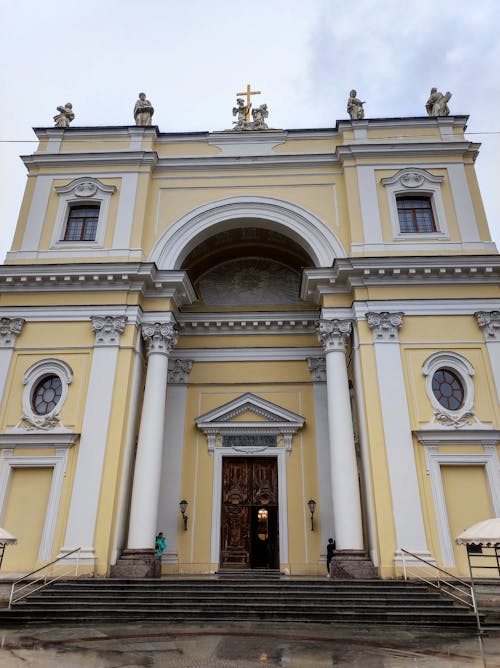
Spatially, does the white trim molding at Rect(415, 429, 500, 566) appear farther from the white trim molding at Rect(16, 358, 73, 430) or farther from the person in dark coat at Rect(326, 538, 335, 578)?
the white trim molding at Rect(16, 358, 73, 430)

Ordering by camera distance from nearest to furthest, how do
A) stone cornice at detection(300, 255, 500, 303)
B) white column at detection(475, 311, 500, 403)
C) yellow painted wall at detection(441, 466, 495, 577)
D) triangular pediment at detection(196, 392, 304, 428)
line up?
yellow painted wall at detection(441, 466, 495, 577) < white column at detection(475, 311, 500, 403) < stone cornice at detection(300, 255, 500, 303) < triangular pediment at detection(196, 392, 304, 428)

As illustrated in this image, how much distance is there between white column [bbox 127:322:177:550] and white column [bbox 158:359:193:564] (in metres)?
2.00

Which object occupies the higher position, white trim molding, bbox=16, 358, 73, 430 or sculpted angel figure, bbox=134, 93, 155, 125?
sculpted angel figure, bbox=134, 93, 155, 125

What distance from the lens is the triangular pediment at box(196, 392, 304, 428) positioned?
17547 millimetres

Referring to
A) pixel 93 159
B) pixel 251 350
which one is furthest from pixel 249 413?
pixel 93 159

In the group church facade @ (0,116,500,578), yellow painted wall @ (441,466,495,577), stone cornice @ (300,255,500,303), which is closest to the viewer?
yellow painted wall @ (441,466,495,577)

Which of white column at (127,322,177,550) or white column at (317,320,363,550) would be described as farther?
white column at (127,322,177,550)

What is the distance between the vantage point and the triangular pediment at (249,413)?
17.5 meters

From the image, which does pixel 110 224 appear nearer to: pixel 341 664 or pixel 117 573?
pixel 117 573

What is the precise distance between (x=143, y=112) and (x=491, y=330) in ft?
47.9

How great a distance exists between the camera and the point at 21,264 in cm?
1611

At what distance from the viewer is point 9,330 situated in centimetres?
1556

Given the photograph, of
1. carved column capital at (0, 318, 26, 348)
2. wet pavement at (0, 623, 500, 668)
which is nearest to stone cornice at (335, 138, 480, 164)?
carved column capital at (0, 318, 26, 348)

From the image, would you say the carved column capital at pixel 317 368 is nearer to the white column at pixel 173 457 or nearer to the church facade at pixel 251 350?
the church facade at pixel 251 350
